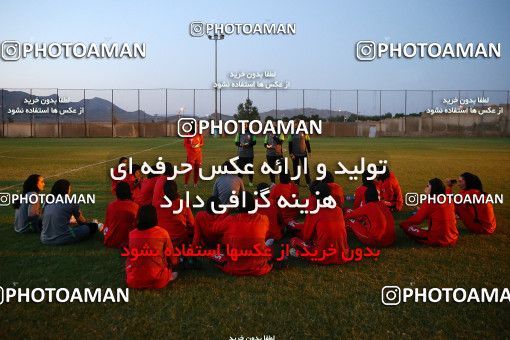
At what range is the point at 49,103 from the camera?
60781 millimetres

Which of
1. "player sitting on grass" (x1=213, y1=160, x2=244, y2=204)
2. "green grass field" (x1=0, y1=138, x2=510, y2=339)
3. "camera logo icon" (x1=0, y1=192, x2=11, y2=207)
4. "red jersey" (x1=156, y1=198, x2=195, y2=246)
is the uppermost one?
"player sitting on grass" (x1=213, y1=160, x2=244, y2=204)

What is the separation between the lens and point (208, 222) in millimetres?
6516

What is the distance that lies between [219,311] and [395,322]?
197cm

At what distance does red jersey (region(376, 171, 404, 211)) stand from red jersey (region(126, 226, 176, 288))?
6.11m

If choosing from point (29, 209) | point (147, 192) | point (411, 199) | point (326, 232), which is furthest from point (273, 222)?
point (411, 199)

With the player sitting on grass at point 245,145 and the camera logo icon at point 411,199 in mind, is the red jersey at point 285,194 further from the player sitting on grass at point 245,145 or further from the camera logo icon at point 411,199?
the player sitting on grass at point 245,145

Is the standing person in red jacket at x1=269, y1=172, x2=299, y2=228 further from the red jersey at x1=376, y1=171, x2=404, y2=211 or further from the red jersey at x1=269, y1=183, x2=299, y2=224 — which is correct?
the red jersey at x1=376, y1=171, x2=404, y2=211

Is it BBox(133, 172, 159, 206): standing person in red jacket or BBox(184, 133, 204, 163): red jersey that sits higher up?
BBox(184, 133, 204, 163): red jersey

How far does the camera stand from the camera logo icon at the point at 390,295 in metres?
5.12

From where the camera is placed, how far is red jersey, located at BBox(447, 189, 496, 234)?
25.8 ft

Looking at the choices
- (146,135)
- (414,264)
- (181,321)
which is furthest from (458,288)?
(146,135)

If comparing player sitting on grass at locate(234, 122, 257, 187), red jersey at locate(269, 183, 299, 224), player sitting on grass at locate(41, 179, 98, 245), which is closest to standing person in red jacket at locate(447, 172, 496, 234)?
Result: red jersey at locate(269, 183, 299, 224)

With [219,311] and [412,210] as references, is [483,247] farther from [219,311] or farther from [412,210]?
[219,311]

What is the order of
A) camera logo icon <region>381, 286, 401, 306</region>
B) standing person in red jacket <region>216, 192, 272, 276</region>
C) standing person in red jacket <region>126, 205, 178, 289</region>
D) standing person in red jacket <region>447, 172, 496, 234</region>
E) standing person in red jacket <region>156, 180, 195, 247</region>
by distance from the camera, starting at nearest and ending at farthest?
camera logo icon <region>381, 286, 401, 306</region> < standing person in red jacket <region>126, 205, 178, 289</region> < standing person in red jacket <region>216, 192, 272, 276</region> < standing person in red jacket <region>156, 180, 195, 247</region> < standing person in red jacket <region>447, 172, 496, 234</region>
